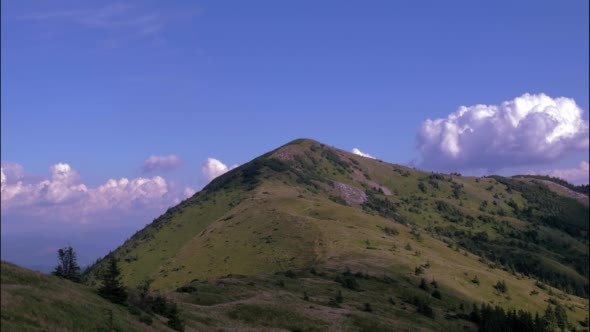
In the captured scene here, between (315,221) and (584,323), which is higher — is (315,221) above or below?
above

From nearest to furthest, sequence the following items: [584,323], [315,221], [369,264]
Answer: [369,264]
[584,323]
[315,221]

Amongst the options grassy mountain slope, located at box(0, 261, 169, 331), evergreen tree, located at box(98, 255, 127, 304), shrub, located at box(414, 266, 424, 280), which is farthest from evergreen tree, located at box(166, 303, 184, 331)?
shrub, located at box(414, 266, 424, 280)

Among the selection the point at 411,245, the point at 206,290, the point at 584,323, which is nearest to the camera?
the point at 206,290

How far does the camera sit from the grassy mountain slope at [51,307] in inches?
1350

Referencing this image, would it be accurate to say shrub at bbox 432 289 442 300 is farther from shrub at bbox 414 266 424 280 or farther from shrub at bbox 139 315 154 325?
shrub at bbox 139 315 154 325

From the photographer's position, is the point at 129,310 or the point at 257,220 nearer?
the point at 129,310

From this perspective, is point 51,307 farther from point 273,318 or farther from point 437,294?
point 437,294

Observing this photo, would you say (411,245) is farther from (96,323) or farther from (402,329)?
(96,323)

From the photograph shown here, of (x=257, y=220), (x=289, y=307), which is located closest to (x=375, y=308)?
(x=289, y=307)

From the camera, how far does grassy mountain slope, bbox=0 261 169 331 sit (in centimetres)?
3428

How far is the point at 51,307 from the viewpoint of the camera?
37.5m

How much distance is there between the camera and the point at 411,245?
629 feet

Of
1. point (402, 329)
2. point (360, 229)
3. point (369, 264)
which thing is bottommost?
point (402, 329)

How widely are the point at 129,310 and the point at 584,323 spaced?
6421 inches
